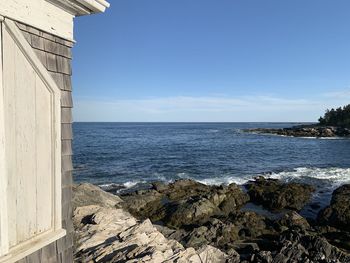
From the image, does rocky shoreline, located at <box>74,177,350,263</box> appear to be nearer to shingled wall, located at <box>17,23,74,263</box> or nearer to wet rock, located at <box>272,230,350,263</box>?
wet rock, located at <box>272,230,350,263</box>

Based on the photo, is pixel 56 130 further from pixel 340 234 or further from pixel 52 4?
pixel 340 234

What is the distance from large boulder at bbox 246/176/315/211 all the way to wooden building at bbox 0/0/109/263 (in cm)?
1363

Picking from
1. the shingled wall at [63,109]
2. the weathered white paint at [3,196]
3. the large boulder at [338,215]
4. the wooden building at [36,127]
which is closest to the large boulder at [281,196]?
the large boulder at [338,215]

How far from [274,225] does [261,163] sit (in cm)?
2051

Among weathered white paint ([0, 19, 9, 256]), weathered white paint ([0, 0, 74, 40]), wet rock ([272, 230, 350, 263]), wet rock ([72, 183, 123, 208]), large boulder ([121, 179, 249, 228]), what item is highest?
weathered white paint ([0, 0, 74, 40])

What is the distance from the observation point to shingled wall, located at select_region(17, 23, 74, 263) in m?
3.95

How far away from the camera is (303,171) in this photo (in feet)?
90.4

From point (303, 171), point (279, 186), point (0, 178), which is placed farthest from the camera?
point (303, 171)

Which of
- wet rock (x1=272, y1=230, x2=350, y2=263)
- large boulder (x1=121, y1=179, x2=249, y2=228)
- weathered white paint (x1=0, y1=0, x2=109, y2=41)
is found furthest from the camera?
large boulder (x1=121, y1=179, x2=249, y2=228)

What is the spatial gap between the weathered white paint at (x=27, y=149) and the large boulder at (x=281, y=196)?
13.8 m

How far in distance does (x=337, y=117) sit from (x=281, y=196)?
6592cm

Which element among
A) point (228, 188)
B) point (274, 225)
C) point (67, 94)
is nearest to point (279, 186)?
point (228, 188)

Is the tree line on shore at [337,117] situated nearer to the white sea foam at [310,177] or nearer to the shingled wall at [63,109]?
the white sea foam at [310,177]

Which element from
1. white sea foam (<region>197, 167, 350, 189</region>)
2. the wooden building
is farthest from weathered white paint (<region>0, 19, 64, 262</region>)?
white sea foam (<region>197, 167, 350, 189</region>)
